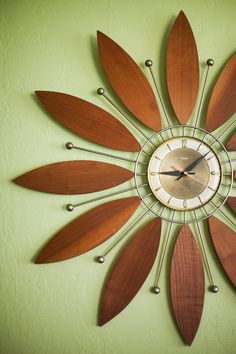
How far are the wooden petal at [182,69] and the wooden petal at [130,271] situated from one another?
367 millimetres

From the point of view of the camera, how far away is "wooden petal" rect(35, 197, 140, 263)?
959 millimetres

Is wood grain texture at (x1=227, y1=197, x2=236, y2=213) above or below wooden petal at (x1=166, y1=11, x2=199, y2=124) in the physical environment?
below

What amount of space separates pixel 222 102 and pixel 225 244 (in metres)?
0.44

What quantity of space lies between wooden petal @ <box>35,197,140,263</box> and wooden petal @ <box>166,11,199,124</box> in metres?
0.33

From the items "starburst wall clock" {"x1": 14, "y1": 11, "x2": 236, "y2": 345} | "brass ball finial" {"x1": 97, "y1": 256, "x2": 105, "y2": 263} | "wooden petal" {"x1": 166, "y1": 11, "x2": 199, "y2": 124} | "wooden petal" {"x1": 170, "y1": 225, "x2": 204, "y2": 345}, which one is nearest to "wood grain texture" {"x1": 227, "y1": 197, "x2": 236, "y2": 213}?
"starburst wall clock" {"x1": 14, "y1": 11, "x2": 236, "y2": 345}

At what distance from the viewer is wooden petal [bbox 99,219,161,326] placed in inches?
38.0

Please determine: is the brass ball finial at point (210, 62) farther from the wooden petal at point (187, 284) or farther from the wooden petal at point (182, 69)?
the wooden petal at point (187, 284)

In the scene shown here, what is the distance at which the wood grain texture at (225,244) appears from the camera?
103cm

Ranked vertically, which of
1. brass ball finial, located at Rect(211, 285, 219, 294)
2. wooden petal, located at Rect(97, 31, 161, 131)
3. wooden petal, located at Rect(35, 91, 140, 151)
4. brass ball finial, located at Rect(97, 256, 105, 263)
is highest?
wooden petal, located at Rect(97, 31, 161, 131)

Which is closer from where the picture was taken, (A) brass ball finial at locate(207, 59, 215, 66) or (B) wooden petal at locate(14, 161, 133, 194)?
(B) wooden petal at locate(14, 161, 133, 194)

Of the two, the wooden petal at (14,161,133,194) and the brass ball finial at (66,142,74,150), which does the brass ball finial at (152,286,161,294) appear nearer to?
the wooden petal at (14,161,133,194)

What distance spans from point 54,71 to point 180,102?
40 centimetres

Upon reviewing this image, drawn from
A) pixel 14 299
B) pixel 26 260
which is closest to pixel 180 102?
pixel 26 260

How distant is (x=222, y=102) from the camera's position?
3.52 ft
